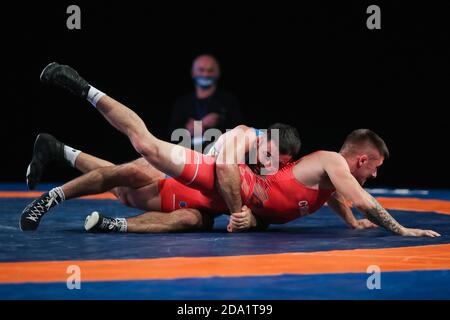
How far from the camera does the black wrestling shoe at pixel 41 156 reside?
4.66 m

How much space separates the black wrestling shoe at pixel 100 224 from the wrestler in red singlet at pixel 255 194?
13.9 inches

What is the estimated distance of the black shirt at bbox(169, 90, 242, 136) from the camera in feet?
24.0

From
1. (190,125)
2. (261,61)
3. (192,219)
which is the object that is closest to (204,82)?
(190,125)

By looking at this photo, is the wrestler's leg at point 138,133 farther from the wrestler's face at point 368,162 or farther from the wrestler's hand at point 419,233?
the wrestler's hand at point 419,233

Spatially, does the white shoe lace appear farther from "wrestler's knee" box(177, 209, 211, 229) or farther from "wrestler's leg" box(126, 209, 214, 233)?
"wrestler's knee" box(177, 209, 211, 229)

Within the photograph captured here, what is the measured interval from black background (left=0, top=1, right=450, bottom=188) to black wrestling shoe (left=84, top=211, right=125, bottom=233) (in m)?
3.97

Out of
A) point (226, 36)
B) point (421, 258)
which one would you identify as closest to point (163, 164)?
point (421, 258)

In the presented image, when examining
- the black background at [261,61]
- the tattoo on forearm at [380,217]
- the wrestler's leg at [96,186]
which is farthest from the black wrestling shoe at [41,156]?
the black background at [261,61]

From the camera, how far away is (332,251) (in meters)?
3.68

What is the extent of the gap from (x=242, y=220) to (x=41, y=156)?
1.28 meters

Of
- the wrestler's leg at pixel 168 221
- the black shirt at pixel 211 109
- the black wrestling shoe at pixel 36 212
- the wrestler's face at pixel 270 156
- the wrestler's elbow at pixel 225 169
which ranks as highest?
the black shirt at pixel 211 109

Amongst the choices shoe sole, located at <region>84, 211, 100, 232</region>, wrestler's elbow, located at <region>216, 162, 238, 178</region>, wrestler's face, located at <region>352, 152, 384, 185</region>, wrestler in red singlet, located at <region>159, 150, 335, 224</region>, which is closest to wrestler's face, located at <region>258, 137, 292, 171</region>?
wrestler in red singlet, located at <region>159, 150, 335, 224</region>

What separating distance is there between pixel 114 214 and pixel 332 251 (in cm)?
235

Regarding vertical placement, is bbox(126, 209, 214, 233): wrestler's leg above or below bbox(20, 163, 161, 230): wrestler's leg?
below
